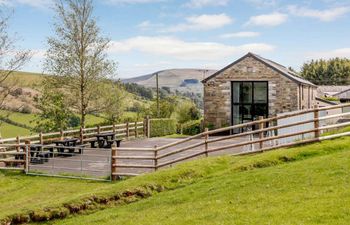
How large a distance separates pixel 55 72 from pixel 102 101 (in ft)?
12.6

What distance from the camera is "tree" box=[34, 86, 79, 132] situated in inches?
1072

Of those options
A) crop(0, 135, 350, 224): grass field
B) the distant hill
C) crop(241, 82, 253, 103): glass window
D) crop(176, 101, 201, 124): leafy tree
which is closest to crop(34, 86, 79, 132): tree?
crop(0, 135, 350, 224): grass field

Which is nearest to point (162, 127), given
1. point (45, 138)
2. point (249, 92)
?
point (249, 92)

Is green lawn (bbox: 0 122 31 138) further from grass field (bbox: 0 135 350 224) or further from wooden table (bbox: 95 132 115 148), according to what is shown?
grass field (bbox: 0 135 350 224)

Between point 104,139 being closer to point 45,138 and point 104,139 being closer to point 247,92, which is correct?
point 45,138

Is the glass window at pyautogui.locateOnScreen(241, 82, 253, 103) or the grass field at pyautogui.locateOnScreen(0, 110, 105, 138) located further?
the grass field at pyautogui.locateOnScreen(0, 110, 105, 138)

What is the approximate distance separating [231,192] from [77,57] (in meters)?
21.1

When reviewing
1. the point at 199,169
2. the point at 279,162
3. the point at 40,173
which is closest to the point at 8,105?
the point at 40,173

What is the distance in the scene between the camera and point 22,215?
10734 mm

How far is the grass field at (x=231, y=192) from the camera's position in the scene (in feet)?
24.1

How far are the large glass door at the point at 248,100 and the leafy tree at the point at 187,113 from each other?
1632cm

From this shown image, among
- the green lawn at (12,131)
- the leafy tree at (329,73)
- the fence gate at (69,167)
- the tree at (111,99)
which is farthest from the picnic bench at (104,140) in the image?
the leafy tree at (329,73)

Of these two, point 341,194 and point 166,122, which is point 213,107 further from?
point 341,194

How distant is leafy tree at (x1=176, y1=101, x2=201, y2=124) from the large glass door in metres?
16.3
